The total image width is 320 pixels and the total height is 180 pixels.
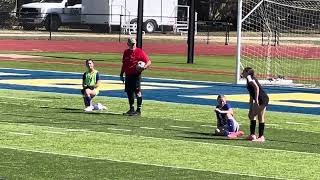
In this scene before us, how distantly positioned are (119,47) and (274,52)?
13961 mm

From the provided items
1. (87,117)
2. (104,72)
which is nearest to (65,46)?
(104,72)

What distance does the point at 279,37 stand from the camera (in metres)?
40.1

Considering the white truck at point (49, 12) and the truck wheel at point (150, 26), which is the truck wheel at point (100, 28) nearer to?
the white truck at point (49, 12)

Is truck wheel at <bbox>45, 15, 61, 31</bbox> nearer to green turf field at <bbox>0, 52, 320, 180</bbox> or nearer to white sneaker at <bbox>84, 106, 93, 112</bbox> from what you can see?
green turf field at <bbox>0, 52, 320, 180</bbox>

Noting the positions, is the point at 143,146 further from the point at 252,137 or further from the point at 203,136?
the point at 252,137

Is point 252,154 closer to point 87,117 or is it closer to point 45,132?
point 45,132

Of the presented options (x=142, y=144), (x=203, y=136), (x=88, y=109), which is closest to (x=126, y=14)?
(x=88, y=109)

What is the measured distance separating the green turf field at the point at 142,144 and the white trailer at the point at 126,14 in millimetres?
42457

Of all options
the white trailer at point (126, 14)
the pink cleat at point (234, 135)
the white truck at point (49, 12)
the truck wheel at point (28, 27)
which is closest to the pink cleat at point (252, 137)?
the pink cleat at point (234, 135)

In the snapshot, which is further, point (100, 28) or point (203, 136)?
point (100, 28)

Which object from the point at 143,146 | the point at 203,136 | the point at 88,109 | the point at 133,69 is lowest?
the point at 88,109

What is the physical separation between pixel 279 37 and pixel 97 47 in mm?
13964

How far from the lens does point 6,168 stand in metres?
12.4

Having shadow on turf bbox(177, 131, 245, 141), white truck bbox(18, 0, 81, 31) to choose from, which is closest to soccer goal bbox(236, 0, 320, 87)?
shadow on turf bbox(177, 131, 245, 141)
